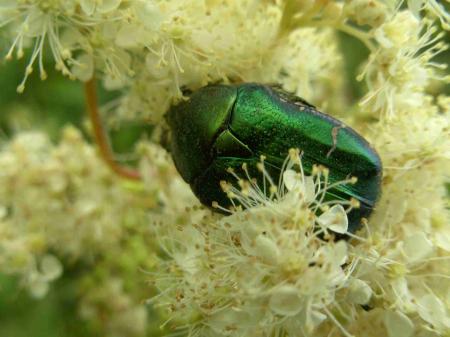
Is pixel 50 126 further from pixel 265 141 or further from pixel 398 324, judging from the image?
pixel 398 324

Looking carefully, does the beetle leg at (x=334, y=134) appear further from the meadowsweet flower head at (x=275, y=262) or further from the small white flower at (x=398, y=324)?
the small white flower at (x=398, y=324)

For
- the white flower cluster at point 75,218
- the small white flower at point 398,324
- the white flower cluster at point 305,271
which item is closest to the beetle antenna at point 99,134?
the white flower cluster at point 75,218

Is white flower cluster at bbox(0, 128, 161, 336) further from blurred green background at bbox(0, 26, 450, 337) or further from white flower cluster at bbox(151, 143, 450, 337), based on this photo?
white flower cluster at bbox(151, 143, 450, 337)

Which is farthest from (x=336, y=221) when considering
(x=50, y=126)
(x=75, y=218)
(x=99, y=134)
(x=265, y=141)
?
(x=50, y=126)

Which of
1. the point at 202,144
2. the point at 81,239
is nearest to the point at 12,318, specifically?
the point at 81,239

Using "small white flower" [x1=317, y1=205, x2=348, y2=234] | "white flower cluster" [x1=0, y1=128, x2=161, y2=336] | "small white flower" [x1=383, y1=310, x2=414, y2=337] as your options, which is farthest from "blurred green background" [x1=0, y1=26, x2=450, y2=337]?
"small white flower" [x1=383, y1=310, x2=414, y2=337]

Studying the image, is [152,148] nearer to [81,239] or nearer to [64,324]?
[81,239]
